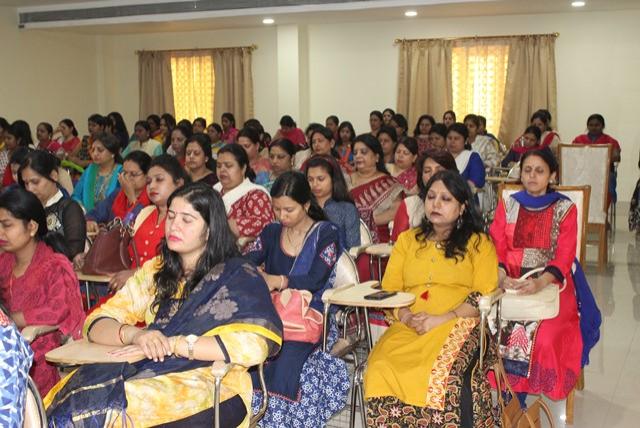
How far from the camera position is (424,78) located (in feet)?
37.2

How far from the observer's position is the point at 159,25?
37.3 ft

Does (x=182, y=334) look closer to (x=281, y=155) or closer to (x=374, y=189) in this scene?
(x=374, y=189)

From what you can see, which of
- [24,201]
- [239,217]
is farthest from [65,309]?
[239,217]

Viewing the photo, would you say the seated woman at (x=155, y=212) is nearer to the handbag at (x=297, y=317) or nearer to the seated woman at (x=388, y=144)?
the handbag at (x=297, y=317)

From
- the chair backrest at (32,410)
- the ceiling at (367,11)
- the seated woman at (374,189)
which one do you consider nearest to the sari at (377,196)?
the seated woman at (374,189)

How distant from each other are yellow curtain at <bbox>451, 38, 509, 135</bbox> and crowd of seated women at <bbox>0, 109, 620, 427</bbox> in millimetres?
6898

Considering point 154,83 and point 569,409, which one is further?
point 154,83

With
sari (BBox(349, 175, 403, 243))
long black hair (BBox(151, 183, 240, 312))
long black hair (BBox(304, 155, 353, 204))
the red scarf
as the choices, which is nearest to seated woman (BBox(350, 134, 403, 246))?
sari (BBox(349, 175, 403, 243))

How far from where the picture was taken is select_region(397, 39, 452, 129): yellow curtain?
1127cm

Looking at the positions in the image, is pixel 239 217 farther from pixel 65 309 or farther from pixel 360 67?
pixel 360 67

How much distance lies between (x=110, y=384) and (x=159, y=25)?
32.8 ft

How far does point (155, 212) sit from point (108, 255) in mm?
402

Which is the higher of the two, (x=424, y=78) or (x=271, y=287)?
(x=424, y=78)

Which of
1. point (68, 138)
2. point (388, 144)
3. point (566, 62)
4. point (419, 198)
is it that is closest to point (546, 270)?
point (419, 198)
